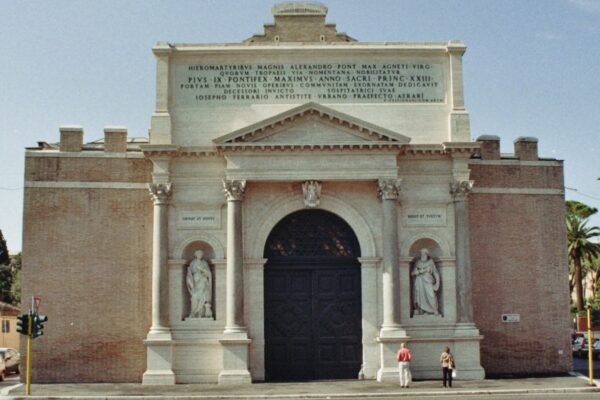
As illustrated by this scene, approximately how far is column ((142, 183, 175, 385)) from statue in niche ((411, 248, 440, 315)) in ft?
28.2

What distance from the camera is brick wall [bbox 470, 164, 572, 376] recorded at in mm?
30047

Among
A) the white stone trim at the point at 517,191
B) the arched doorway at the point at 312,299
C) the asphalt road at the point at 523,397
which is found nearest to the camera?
the asphalt road at the point at 523,397

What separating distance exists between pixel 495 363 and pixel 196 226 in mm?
11737

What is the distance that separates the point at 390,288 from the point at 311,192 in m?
4.23

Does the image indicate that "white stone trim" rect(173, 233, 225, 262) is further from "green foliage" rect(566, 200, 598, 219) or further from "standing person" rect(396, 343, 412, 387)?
"green foliage" rect(566, 200, 598, 219)

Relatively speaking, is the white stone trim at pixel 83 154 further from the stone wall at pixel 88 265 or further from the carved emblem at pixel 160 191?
the carved emblem at pixel 160 191

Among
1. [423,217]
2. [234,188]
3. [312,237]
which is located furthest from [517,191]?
[234,188]

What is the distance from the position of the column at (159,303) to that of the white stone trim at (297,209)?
117 inches

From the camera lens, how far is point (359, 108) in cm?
2994

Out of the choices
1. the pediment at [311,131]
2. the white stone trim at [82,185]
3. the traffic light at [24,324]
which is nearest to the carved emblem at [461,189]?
the pediment at [311,131]

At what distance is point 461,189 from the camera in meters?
28.9

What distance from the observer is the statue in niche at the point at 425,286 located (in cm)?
2895

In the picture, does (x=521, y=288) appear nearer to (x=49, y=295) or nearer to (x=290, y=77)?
(x=290, y=77)

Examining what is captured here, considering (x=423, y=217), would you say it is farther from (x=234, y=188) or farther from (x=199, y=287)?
(x=199, y=287)
